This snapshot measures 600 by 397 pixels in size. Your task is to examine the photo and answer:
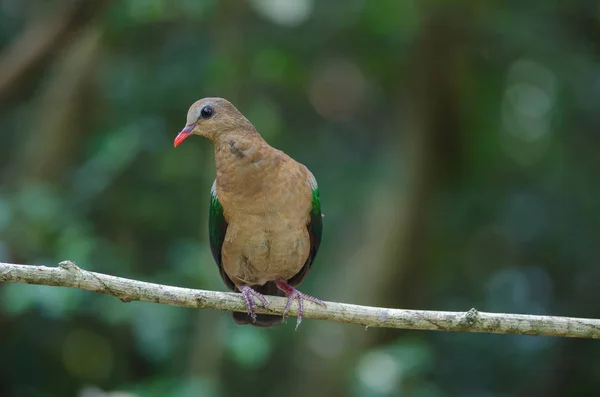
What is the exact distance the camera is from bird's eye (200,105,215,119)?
4379mm

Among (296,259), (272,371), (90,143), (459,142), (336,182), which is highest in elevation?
(459,142)

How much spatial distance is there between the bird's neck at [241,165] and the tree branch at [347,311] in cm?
73

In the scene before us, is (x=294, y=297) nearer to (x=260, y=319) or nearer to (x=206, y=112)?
(x=260, y=319)

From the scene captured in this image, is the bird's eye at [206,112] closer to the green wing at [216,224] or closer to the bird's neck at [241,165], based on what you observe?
the bird's neck at [241,165]

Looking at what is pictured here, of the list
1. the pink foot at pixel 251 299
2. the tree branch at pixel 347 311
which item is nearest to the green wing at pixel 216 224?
the pink foot at pixel 251 299

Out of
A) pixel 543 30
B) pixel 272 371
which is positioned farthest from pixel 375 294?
pixel 543 30

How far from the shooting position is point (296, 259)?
4.68 m

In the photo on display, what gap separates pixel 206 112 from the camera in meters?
4.38

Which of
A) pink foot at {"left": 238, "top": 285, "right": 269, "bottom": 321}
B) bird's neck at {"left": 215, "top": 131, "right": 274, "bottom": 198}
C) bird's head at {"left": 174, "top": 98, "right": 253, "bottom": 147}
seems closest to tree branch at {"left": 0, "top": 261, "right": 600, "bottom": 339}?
pink foot at {"left": 238, "top": 285, "right": 269, "bottom": 321}

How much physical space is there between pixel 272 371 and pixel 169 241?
162cm

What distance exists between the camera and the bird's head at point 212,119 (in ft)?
14.4

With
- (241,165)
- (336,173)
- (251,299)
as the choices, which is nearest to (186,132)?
(241,165)

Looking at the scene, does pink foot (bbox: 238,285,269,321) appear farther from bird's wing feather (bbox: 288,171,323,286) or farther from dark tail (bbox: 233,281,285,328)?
bird's wing feather (bbox: 288,171,323,286)

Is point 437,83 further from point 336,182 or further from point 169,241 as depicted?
point 169,241
